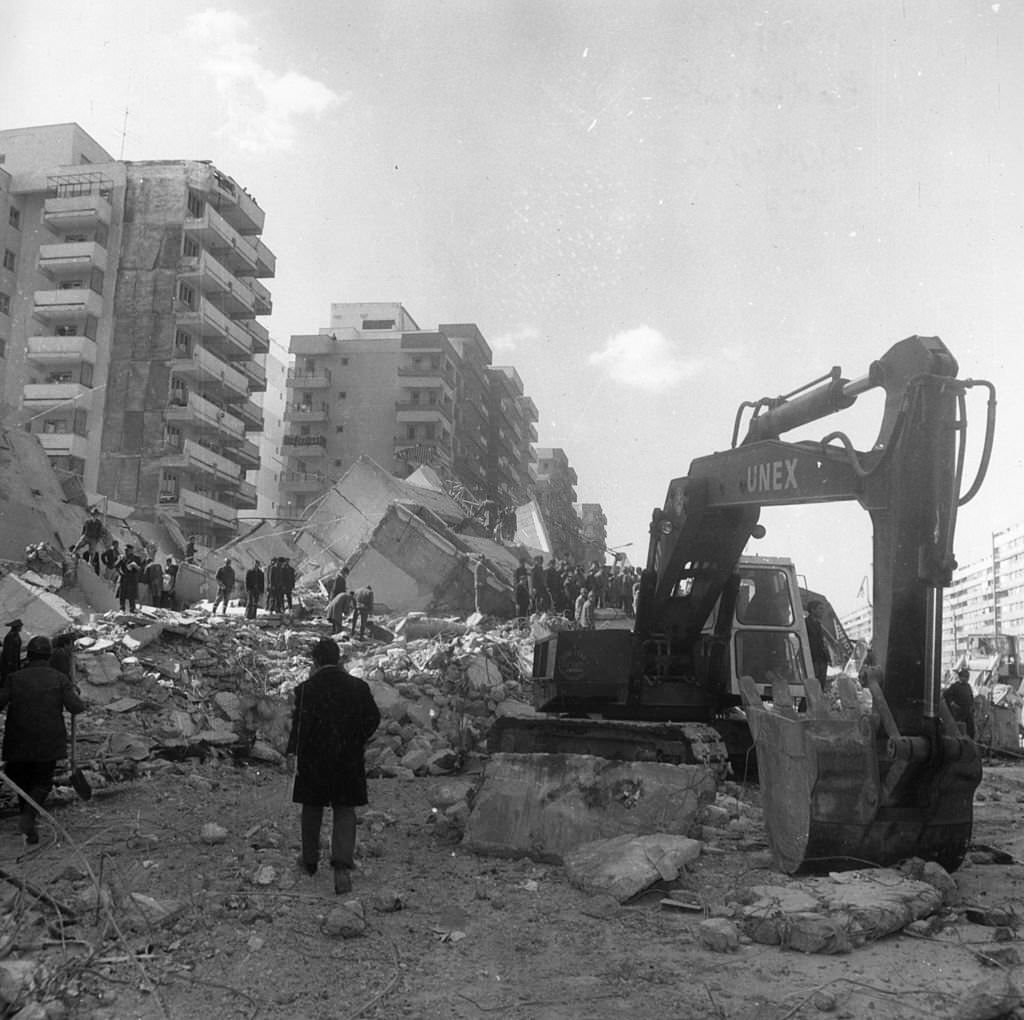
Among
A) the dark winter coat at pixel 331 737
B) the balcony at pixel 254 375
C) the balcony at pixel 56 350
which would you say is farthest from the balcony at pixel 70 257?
the dark winter coat at pixel 331 737

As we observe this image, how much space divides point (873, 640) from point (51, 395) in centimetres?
4643

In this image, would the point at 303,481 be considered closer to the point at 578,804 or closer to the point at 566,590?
the point at 566,590

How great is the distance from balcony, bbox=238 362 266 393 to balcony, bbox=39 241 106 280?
985cm

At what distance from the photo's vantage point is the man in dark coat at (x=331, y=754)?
5.71m

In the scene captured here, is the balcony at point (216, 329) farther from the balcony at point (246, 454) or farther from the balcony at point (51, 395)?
the balcony at point (51, 395)

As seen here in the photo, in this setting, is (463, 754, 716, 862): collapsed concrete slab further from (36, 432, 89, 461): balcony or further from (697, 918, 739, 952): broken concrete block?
(36, 432, 89, 461): balcony

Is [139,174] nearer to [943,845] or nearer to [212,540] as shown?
[212,540]

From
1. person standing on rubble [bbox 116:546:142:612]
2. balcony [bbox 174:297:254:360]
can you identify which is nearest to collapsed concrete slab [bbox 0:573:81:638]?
person standing on rubble [bbox 116:546:142:612]

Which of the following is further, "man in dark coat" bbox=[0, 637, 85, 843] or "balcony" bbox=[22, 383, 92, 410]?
"balcony" bbox=[22, 383, 92, 410]

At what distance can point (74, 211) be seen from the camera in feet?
151

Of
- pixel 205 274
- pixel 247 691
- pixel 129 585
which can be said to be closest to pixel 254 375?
pixel 205 274

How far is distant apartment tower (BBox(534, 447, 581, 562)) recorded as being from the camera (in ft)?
198

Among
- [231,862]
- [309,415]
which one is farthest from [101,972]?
[309,415]

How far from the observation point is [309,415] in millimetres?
66938
